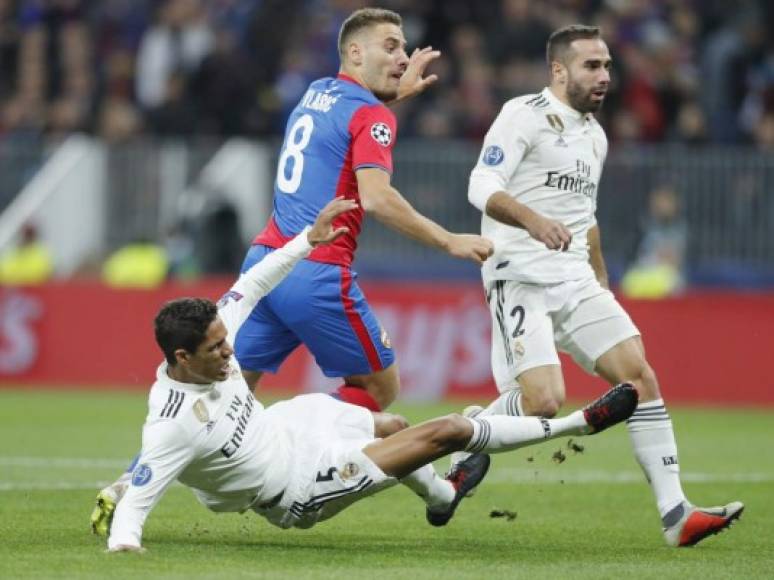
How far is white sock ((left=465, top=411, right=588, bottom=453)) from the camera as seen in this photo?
8.28 meters

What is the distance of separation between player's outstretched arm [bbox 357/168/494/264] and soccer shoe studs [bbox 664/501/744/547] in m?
1.74

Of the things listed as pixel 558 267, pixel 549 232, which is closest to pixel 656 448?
pixel 558 267

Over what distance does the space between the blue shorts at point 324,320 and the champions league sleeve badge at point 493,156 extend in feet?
3.37

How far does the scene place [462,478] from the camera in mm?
9453

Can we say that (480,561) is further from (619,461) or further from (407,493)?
(619,461)

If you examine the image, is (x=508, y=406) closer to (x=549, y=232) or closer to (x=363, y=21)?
(x=549, y=232)

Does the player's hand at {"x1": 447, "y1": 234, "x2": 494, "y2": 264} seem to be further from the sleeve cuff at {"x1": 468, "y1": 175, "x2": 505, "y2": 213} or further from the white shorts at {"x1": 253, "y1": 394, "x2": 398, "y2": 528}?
the sleeve cuff at {"x1": 468, "y1": 175, "x2": 505, "y2": 213}

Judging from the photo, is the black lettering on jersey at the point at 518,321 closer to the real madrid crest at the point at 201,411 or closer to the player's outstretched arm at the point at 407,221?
the player's outstretched arm at the point at 407,221

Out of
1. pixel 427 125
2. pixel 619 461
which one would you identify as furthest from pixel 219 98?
pixel 619 461

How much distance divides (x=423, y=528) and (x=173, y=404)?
2.05 m

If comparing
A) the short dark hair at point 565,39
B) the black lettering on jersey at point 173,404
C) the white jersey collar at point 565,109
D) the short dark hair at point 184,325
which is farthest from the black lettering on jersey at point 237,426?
the short dark hair at point 565,39

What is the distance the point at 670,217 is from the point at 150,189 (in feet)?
20.9

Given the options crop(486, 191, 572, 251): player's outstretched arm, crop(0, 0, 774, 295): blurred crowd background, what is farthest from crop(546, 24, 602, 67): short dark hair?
crop(0, 0, 774, 295): blurred crowd background

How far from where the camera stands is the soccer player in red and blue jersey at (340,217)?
916 centimetres
